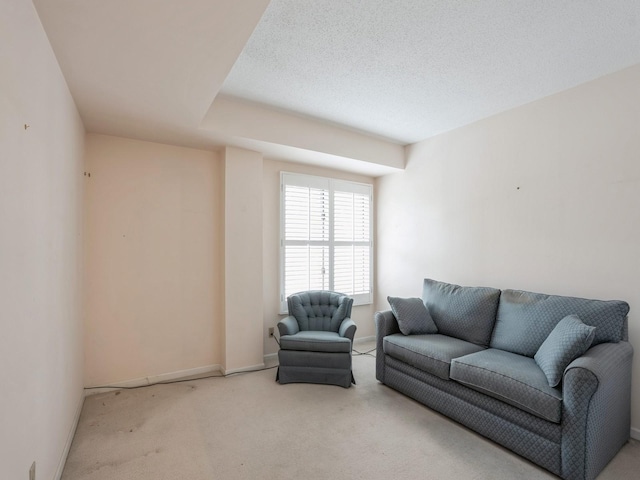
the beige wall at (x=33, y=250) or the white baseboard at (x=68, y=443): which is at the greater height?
the beige wall at (x=33, y=250)

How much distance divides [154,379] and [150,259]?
3.92ft

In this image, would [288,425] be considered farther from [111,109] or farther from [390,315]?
[111,109]

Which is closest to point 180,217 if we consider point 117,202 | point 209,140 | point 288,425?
point 117,202

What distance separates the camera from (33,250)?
1.50 m

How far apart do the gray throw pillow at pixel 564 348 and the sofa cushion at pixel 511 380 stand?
0.07 metres

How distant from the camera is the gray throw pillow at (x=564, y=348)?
2.00m

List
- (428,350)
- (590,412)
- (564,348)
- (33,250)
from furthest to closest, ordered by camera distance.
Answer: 1. (428,350)
2. (564,348)
3. (590,412)
4. (33,250)

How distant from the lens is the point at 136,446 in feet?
7.20

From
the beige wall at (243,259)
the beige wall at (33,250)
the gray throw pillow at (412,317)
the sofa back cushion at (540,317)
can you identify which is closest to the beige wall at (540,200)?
the sofa back cushion at (540,317)

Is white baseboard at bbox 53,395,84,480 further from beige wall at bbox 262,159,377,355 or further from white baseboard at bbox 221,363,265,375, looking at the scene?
beige wall at bbox 262,159,377,355

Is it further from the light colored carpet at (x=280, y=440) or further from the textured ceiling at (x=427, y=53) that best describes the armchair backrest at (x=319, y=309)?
the textured ceiling at (x=427, y=53)

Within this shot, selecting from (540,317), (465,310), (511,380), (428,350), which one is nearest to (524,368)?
(511,380)

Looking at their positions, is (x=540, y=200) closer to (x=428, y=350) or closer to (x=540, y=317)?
(x=540, y=317)

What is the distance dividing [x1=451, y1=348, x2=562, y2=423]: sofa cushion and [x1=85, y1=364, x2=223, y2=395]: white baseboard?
249cm
